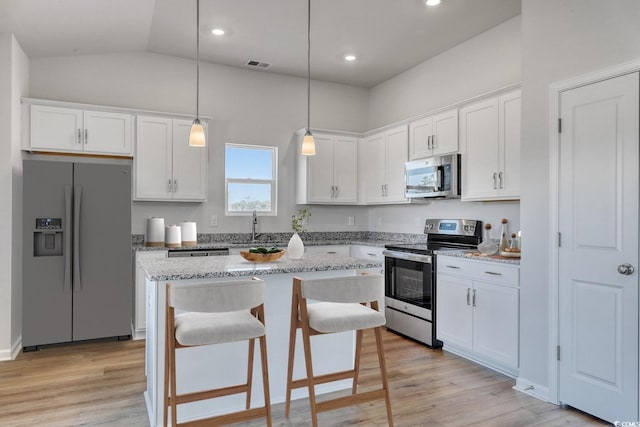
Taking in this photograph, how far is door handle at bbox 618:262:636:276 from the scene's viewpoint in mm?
2406

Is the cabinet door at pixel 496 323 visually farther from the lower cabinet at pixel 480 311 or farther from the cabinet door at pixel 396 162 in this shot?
the cabinet door at pixel 396 162

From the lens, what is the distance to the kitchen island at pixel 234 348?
2421mm

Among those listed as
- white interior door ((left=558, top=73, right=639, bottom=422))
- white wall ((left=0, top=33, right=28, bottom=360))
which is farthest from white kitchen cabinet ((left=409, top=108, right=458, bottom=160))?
white wall ((left=0, top=33, right=28, bottom=360))

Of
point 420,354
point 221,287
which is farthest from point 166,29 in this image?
point 420,354

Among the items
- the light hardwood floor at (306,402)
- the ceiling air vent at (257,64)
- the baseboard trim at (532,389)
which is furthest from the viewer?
the ceiling air vent at (257,64)

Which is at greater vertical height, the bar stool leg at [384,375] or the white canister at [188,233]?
the white canister at [188,233]

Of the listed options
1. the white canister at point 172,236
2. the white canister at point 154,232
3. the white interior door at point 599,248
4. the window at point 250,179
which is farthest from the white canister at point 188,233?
the white interior door at point 599,248

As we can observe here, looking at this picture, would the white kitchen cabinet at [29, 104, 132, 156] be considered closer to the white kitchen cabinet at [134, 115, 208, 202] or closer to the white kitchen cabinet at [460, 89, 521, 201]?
the white kitchen cabinet at [134, 115, 208, 202]

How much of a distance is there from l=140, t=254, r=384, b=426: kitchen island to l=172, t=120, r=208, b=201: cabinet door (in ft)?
6.37

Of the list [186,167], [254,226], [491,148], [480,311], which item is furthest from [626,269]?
[186,167]

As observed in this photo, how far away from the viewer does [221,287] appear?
206 centimetres

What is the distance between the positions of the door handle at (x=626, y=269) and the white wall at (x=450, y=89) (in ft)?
4.50

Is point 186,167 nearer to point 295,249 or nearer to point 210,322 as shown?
point 295,249

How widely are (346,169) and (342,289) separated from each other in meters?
3.44
